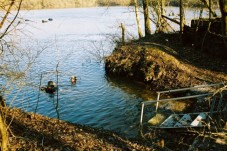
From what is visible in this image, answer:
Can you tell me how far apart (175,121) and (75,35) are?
31.5 metres

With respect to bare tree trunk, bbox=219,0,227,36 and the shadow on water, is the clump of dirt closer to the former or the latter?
bare tree trunk, bbox=219,0,227,36

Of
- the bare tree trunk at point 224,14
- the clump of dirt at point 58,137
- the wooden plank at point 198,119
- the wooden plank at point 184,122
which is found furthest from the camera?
the wooden plank at point 184,122

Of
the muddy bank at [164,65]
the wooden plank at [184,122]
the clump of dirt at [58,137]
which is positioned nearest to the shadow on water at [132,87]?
the muddy bank at [164,65]

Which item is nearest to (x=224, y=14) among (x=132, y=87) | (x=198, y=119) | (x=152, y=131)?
(x=198, y=119)

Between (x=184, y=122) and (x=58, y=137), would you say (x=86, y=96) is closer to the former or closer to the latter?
(x=58, y=137)

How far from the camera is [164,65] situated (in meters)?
19.5

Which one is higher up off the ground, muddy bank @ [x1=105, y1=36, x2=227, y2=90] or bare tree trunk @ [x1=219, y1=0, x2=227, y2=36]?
bare tree trunk @ [x1=219, y1=0, x2=227, y2=36]

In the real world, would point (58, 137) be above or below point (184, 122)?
below

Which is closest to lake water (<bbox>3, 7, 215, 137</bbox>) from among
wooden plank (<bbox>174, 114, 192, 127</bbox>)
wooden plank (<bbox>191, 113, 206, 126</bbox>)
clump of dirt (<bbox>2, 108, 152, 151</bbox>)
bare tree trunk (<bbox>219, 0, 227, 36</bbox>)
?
clump of dirt (<bbox>2, 108, 152, 151</bbox>)

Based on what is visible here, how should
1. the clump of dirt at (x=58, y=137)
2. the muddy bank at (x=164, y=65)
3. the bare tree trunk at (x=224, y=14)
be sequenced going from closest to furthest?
1. the bare tree trunk at (x=224, y=14)
2. the clump of dirt at (x=58, y=137)
3. the muddy bank at (x=164, y=65)

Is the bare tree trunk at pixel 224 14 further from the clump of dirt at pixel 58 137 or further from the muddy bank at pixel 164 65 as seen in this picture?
the muddy bank at pixel 164 65

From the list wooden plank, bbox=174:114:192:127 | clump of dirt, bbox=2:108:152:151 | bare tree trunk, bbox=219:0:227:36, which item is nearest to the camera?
bare tree trunk, bbox=219:0:227:36

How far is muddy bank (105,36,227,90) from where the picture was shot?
1770cm

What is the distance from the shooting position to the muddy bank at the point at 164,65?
697 inches
